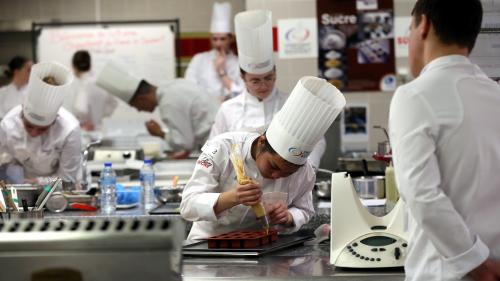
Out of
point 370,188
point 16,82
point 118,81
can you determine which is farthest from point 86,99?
point 370,188

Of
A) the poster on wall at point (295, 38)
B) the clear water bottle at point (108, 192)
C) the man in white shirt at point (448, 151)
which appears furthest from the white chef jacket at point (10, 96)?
the man in white shirt at point (448, 151)

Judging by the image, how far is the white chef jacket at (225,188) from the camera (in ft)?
10.8

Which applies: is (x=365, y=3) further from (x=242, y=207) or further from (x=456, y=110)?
(x=456, y=110)

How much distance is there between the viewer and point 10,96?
27.5ft

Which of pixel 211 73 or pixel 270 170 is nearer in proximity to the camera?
pixel 270 170

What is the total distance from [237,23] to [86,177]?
141 centimetres

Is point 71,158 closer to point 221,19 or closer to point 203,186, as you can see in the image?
point 203,186

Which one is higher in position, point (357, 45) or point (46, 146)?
point (357, 45)

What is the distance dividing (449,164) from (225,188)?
1.42 meters

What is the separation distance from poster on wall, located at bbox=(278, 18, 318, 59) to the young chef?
11.3 ft

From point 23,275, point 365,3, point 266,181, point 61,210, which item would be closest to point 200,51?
point 365,3

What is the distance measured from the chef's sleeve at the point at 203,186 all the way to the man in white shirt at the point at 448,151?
1.14m

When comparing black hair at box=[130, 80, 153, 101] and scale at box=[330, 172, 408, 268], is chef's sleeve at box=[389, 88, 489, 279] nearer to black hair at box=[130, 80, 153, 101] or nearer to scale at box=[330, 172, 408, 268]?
scale at box=[330, 172, 408, 268]

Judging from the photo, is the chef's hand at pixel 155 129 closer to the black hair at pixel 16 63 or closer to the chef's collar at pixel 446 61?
the black hair at pixel 16 63
